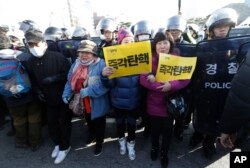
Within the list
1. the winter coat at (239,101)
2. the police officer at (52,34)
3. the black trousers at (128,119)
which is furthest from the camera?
the police officer at (52,34)

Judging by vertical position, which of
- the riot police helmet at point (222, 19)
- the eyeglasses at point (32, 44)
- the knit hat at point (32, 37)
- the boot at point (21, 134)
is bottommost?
the boot at point (21, 134)

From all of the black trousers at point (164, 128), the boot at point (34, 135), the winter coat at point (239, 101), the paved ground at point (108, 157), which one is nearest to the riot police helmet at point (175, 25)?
the black trousers at point (164, 128)

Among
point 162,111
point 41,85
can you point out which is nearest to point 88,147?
point 41,85

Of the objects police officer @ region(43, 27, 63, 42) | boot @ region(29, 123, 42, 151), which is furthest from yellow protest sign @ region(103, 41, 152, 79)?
police officer @ region(43, 27, 63, 42)

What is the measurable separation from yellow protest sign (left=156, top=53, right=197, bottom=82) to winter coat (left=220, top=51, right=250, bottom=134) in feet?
3.68

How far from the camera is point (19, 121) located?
13.8ft

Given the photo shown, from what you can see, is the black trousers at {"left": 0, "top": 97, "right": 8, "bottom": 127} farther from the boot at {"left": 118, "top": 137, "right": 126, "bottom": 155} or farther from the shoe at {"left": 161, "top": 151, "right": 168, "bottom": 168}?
the shoe at {"left": 161, "top": 151, "right": 168, "bottom": 168}

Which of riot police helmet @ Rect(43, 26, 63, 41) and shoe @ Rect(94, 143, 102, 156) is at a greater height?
riot police helmet @ Rect(43, 26, 63, 41)

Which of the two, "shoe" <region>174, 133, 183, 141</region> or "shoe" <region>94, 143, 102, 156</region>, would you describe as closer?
"shoe" <region>94, 143, 102, 156</region>

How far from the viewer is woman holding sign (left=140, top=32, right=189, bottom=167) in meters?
3.20

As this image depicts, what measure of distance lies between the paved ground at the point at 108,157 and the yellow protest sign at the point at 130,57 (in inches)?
60.4

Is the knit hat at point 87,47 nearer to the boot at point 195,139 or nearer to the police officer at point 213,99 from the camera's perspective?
the police officer at point 213,99

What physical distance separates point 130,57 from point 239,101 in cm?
151

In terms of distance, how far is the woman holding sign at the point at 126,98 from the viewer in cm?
354
